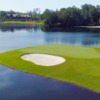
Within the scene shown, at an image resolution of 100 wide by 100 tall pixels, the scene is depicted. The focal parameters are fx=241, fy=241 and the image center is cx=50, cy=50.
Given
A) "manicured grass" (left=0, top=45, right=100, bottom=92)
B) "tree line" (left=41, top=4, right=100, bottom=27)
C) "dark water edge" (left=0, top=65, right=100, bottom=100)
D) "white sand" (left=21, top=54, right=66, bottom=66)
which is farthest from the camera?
"tree line" (left=41, top=4, right=100, bottom=27)

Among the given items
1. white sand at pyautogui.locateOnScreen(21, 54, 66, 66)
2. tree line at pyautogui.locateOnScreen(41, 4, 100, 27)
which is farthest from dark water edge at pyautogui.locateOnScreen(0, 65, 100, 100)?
tree line at pyautogui.locateOnScreen(41, 4, 100, 27)

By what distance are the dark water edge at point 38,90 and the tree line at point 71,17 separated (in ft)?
365

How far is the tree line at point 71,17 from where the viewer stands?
436 ft

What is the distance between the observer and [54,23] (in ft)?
440

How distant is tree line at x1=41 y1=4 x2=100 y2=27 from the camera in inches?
5231

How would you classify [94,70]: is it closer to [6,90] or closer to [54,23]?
[6,90]

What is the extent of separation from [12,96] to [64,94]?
3809 millimetres

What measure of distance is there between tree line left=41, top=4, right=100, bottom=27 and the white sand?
335 ft

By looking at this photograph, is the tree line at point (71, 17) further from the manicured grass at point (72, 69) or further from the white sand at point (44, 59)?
the manicured grass at point (72, 69)

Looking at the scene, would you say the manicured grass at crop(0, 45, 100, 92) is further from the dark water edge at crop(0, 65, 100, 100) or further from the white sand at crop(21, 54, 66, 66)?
the dark water edge at crop(0, 65, 100, 100)

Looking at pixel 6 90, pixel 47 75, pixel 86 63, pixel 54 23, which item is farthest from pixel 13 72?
pixel 54 23

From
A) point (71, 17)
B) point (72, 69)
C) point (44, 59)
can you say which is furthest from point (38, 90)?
point (71, 17)

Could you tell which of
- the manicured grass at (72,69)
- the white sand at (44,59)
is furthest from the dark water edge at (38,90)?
the white sand at (44,59)

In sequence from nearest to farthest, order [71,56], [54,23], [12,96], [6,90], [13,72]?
[12,96] → [6,90] → [13,72] → [71,56] → [54,23]
